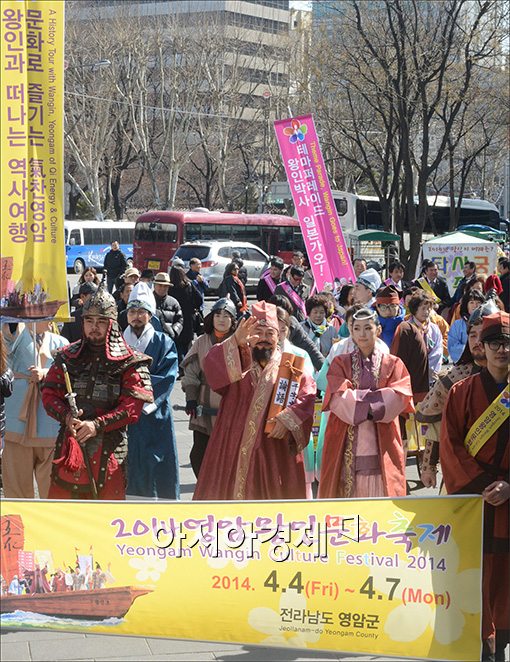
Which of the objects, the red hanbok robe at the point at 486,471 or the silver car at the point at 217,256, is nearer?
the red hanbok robe at the point at 486,471

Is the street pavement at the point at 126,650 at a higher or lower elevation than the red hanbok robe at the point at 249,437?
lower

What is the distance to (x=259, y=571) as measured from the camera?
4.73 m

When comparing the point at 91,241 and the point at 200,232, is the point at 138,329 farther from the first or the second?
the point at 91,241

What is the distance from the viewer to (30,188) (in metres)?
5.57

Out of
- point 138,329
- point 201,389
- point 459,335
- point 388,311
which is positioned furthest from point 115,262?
point 201,389

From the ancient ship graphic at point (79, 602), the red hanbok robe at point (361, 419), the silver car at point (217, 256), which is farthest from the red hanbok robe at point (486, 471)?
the silver car at point (217, 256)

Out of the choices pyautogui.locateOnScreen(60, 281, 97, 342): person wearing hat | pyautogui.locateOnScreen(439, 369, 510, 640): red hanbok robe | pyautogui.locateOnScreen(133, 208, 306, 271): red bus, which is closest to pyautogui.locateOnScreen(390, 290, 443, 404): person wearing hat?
pyautogui.locateOnScreen(60, 281, 97, 342): person wearing hat

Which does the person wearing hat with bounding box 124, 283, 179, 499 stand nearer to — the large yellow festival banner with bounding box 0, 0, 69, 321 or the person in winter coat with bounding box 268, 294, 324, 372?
the person in winter coat with bounding box 268, 294, 324, 372

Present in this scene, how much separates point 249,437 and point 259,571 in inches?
75.8

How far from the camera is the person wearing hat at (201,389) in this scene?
7.68 m

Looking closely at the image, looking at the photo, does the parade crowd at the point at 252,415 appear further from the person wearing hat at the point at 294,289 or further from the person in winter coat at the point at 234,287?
the person in winter coat at the point at 234,287

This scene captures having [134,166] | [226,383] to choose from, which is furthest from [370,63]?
[134,166]

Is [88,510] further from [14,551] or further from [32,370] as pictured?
[32,370]

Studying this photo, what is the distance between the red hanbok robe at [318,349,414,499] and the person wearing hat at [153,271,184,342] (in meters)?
6.12
